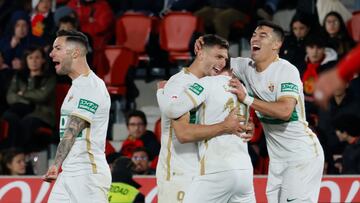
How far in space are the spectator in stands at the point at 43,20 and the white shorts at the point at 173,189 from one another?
6350 mm

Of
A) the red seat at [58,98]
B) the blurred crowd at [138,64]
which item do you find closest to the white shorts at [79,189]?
the blurred crowd at [138,64]

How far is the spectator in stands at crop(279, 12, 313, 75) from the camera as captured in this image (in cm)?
1337

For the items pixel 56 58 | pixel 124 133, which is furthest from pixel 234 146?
pixel 124 133

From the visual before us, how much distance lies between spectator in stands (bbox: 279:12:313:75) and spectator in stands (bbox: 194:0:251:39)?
0.82m

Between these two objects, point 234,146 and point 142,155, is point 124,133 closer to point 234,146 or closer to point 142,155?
point 142,155

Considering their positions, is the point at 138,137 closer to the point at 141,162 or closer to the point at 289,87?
the point at 141,162

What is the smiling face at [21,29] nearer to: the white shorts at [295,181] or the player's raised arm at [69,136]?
the white shorts at [295,181]

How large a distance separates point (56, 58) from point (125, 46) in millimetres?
5892

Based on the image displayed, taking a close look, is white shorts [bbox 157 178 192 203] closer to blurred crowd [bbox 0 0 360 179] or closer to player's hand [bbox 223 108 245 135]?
player's hand [bbox 223 108 245 135]

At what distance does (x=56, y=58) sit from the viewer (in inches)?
336

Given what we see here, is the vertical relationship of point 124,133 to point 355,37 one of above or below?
below

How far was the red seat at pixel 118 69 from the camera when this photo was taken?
14.2 m

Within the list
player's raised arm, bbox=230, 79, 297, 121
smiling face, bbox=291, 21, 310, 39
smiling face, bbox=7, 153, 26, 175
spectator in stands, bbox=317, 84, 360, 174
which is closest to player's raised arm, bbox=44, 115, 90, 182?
player's raised arm, bbox=230, 79, 297, 121

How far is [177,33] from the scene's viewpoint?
14641 millimetres
